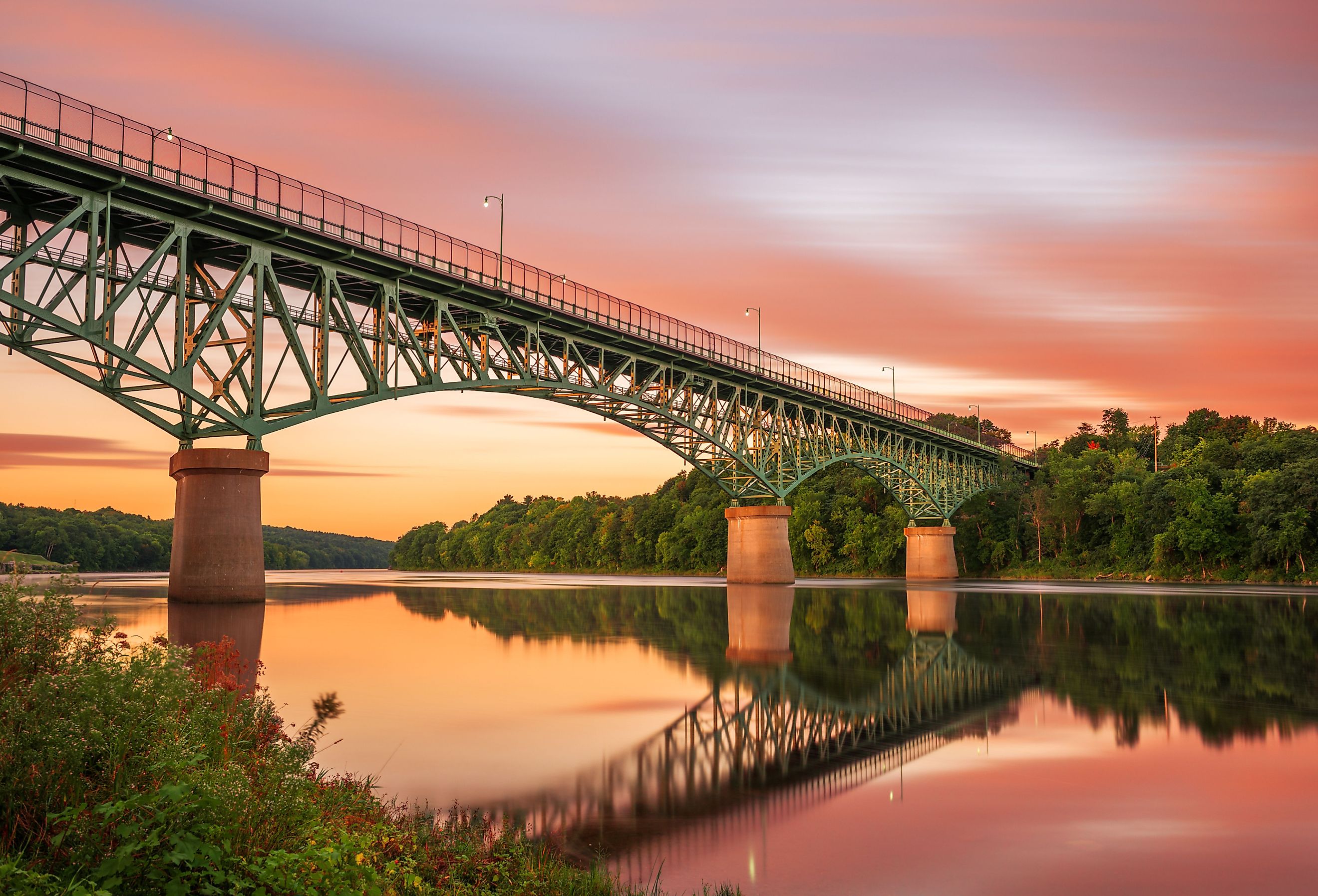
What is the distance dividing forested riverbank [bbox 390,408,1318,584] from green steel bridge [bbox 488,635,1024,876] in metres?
83.6

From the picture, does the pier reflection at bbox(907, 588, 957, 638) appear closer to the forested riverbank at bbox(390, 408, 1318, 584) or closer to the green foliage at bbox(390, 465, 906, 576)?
the green foliage at bbox(390, 465, 906, 576)

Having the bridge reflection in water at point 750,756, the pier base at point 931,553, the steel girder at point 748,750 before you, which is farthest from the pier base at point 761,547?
the steel girder at point 748,750

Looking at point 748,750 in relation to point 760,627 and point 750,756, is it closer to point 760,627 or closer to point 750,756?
point 750,756

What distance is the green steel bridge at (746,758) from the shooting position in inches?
415

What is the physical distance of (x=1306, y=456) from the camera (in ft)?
318

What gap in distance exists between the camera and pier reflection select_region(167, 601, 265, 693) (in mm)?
22738

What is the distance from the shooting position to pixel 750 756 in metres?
14.2

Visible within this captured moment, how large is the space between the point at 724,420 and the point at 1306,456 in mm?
62997

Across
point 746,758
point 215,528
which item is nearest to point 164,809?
point 746,758

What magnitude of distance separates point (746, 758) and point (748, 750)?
0.60 m

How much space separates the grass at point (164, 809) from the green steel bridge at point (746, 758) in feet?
3.68

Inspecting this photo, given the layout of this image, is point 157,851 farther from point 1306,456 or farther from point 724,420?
point 1306,456

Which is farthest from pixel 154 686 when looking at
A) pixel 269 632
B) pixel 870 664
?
pixel 269 632

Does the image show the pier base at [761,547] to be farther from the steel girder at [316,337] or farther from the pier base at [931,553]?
the pier base at [931,553]
